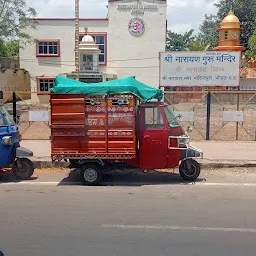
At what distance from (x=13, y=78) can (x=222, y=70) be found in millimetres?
27763

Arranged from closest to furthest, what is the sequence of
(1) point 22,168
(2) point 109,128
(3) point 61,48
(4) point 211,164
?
(2) point 109,128, (1) point 22,168, (4) point 211,164, (3) point 61,48

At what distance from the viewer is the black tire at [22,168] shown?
26.3 ft

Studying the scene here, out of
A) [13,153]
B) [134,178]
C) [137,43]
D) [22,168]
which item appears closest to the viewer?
[13,153]

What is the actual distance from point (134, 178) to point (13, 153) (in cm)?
266

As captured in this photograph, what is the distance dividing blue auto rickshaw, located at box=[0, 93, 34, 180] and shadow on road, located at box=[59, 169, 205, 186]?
2.88 ft

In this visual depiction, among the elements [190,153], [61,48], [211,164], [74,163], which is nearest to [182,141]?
[190,153]

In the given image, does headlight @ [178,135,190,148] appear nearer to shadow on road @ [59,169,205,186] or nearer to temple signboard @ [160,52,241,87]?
shadow on road @ [59,169,205,186]

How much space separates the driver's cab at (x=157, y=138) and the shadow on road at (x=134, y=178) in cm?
42

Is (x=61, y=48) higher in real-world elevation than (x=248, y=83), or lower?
higher

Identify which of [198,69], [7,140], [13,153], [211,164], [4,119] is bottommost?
[211,164]

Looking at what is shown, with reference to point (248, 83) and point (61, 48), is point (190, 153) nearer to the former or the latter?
point (61, 48)

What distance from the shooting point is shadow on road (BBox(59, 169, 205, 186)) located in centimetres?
779

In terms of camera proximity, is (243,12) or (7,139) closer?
(7,139)

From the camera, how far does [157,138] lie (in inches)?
297
